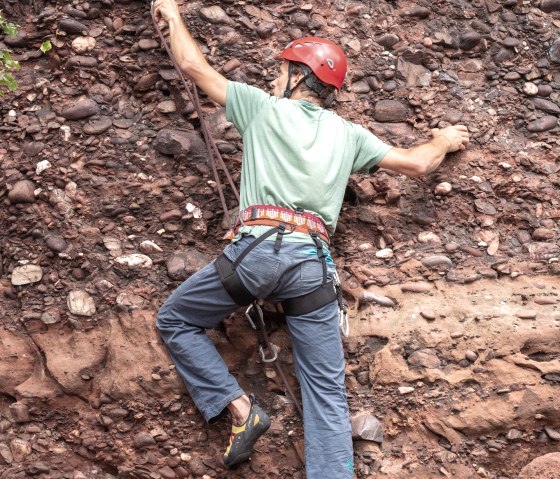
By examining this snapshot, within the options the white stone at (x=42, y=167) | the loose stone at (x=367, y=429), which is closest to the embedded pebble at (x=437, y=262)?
the loose stone at (x=367, y=429)

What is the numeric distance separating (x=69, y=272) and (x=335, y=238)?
175 centimetres

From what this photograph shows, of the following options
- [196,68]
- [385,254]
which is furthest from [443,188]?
[196,68]

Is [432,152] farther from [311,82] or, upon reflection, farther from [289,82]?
[289,82]

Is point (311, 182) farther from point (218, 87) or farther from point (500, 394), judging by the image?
point (500, 394)

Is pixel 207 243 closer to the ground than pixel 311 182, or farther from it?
closer to the ground

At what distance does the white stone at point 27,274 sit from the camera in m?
5.92

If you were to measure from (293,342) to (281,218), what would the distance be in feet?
2.40

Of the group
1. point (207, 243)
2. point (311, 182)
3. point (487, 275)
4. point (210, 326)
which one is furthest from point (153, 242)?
point (487, 275)

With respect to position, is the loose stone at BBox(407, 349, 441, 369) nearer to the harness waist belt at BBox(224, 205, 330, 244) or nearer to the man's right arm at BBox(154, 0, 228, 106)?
the harness waist belt at BBox(224, 205, 330, 244)

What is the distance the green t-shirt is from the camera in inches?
201

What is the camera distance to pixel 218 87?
527cm

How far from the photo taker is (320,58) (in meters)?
5.36

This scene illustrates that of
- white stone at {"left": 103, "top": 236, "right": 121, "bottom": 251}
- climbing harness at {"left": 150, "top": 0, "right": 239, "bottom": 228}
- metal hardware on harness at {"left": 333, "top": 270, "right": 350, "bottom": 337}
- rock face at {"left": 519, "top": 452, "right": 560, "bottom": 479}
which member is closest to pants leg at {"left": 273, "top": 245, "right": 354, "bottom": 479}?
metal hardware on harness at {"left": 333, "top": 270, "right": 350, "bottom": 337}

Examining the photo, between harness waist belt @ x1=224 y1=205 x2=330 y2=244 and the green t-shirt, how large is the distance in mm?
36
